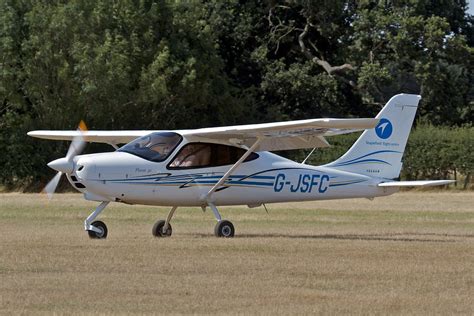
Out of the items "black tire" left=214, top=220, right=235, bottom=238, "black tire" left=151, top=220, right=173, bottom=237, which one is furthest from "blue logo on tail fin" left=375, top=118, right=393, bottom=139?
"black tire" left=151, top=220, right=173, bottom=237

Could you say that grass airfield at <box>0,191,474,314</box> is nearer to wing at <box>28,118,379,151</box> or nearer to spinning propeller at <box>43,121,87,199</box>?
spinning propeller at <box>43,121,87,199</box>

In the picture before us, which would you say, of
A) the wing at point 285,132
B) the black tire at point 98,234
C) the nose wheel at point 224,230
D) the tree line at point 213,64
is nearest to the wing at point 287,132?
the wing at point 285,132

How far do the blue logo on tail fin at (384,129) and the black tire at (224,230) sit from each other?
346 centimetres

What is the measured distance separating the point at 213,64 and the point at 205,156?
25.3 meters

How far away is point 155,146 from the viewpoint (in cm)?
1811

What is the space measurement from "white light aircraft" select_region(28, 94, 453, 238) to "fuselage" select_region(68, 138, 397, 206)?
2 cm

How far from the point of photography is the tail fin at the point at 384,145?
19.8m

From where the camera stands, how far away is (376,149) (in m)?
20.0

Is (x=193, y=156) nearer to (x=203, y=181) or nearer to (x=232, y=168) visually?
(x=203, y=181)

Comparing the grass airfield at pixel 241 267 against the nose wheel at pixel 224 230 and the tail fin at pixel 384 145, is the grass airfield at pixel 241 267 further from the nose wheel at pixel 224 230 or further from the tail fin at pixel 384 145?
the tail fin at pixel 384 145

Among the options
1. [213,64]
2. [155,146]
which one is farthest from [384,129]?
[213,64]

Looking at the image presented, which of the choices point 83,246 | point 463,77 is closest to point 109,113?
point 463,77

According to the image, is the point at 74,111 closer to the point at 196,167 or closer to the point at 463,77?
the point at 463,77

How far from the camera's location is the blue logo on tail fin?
1986cm
